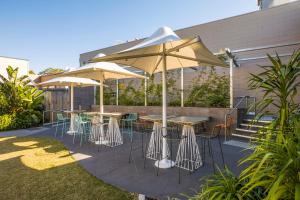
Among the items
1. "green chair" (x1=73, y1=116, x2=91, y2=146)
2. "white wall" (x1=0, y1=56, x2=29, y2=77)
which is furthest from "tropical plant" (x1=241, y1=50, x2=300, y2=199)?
"white wall" (x1=0, y1=56, x2=29, y2=77)

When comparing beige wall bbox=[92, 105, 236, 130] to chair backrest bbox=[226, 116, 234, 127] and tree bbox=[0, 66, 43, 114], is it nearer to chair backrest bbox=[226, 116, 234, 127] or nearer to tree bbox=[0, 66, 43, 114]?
chair backrest bbox=[226, 116, 234, 127]

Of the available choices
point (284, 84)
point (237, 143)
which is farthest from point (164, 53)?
point (237, 143)

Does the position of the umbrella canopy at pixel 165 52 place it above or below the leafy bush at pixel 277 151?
above

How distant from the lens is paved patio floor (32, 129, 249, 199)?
138 inches

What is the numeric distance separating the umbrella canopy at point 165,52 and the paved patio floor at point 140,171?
2240mm

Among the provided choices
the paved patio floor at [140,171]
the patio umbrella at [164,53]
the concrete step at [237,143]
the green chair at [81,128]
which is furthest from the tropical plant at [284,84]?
the green chair at [81,128]

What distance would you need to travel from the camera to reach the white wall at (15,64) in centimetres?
1636

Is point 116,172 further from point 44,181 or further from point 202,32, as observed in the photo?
point 202,32

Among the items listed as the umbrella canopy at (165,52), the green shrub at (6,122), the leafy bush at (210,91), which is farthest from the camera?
the green shrub at (6,122)

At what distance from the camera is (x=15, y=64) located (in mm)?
17234

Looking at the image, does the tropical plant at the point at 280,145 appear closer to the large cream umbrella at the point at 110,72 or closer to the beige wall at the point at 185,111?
the large cream umbrella at the point at 110,72

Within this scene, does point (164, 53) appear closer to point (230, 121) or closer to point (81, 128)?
point (230, 121)

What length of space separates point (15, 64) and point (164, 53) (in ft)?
57.4

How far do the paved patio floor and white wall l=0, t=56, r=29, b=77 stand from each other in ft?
47.1
